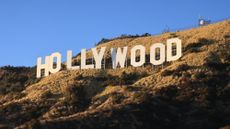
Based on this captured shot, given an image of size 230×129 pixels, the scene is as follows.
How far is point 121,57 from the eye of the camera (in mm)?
97000

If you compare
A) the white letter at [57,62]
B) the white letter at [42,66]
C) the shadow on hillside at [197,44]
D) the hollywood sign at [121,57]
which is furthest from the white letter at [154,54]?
the white letter at [42,66]

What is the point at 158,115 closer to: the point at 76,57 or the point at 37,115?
the point at 37,115

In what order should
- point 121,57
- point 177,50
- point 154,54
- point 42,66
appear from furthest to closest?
point 42,66, point 121,57, point 154,54, point 177,50

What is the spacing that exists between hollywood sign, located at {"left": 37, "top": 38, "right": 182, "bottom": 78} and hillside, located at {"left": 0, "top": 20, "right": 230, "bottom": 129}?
1019mm

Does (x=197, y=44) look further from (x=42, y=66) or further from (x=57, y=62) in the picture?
(x=42, y=66)

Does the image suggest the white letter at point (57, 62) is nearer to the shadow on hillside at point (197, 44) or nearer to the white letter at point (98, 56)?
the white letter at point (98, 56)

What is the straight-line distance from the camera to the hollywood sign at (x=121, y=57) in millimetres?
92938

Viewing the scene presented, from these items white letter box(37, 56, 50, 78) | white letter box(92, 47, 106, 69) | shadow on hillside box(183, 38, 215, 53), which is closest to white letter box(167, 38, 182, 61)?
shadow on hillside box(183, 38, 215, 53)

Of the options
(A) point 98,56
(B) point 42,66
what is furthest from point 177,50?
(B) point 42,66

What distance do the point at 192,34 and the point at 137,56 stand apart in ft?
30.2

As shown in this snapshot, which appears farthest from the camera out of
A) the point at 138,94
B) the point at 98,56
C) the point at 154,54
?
the point at 98,56

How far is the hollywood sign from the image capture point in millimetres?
92938

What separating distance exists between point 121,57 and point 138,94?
15.6 metres

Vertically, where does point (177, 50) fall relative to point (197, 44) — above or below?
below
